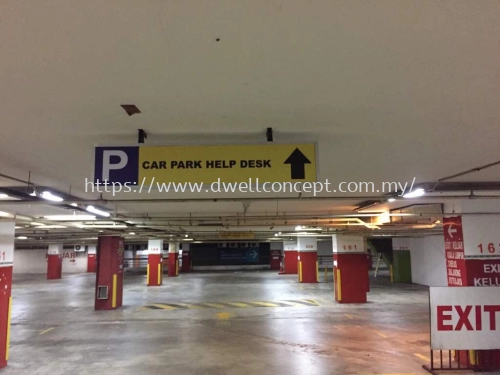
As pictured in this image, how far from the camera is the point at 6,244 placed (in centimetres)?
761

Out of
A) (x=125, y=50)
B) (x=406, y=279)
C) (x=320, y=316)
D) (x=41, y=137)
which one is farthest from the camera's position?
(x=406, y=279)

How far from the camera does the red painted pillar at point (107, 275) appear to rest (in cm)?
1370

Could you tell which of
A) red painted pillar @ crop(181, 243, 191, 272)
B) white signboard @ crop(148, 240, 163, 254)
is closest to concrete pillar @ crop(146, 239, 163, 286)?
white signboard @ crop(148, 240, 163, 254)

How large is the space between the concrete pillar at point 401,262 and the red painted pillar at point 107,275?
674 inches

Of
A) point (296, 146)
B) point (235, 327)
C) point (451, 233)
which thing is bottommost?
point (235, 327)

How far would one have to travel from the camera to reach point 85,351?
8.48 metres

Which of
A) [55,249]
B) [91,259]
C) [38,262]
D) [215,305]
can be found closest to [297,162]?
[215,305]

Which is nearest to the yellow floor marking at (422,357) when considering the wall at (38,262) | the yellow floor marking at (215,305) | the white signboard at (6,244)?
the yellow floor marking at (215,305)

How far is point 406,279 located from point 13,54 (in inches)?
980

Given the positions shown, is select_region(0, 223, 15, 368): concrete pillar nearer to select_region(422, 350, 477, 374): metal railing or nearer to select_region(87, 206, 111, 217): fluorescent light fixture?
select_region(87, 206, 111, 217): fluorescent light fixture

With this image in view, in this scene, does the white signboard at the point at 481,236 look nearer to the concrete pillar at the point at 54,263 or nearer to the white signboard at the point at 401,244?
the white signboard at the point at 401,244

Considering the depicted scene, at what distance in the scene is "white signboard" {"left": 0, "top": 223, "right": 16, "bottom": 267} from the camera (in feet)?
24.6

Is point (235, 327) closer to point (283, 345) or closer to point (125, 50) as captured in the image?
point (283, 345)

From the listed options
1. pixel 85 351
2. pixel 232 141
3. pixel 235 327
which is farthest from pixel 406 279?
pixel 232 141
